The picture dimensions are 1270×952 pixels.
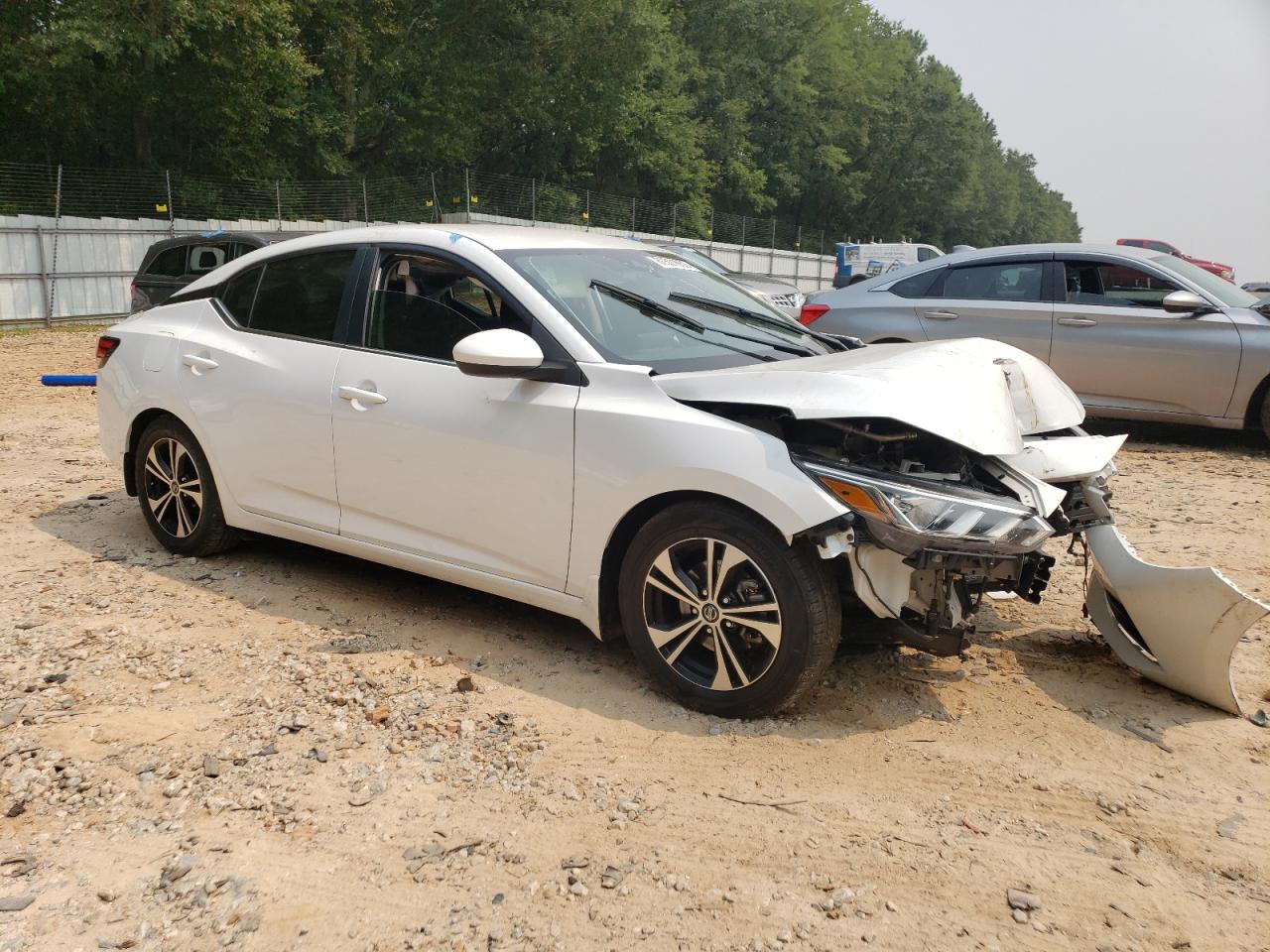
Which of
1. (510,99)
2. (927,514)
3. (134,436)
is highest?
(510,99)

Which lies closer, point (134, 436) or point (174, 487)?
point (174, 487)

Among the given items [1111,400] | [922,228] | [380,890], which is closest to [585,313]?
[380,890]

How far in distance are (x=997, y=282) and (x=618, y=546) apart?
6.58m

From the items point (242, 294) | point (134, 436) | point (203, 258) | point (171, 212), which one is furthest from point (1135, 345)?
point (171, 212)

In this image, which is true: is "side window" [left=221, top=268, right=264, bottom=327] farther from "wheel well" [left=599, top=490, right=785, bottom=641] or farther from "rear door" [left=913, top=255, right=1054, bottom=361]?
"rear door" [left=913, top=255, right=1054, bottom=361]

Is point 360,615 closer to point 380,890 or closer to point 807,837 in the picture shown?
point 380,890

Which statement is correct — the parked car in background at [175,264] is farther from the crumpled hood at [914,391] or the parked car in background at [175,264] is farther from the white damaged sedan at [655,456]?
the crumpled hood at [914,391]

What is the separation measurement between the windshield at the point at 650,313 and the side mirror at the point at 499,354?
0.25 m

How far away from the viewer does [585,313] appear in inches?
169

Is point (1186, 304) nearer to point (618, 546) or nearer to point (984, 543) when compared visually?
point (984, 543)

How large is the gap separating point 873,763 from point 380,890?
61.8 inches

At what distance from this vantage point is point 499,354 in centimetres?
398

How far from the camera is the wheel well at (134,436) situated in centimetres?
557

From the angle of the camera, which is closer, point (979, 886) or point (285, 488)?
point (979, 886)
